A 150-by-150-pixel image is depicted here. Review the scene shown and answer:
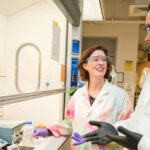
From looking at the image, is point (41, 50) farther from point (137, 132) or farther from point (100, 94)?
point (137, 132)

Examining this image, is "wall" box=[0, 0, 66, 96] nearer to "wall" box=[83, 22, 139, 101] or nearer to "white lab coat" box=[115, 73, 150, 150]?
"white lab coat" box=[115, 73, 150, 150]

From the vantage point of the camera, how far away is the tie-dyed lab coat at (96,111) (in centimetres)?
178

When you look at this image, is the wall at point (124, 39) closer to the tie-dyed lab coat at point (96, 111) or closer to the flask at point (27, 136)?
the tie-dyed lab coat at point (96, 111)

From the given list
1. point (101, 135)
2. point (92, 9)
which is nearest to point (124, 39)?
point (92, 9)

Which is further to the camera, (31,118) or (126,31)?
(126,31)

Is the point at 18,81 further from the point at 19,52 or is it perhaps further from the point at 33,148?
the point at 33,148

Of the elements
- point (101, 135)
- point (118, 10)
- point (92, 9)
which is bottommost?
point (101, 135)

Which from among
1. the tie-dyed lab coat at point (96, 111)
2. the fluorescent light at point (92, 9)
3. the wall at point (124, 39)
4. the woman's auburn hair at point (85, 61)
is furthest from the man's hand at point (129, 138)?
the wall at point (124, 39)

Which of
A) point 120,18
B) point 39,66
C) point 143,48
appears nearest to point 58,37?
point 39,66

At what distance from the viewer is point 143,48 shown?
5461 mm

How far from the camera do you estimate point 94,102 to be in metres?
1.86

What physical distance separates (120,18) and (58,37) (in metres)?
2.74

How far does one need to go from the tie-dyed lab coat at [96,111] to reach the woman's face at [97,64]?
11 centimetres

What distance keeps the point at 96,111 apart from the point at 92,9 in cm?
188
